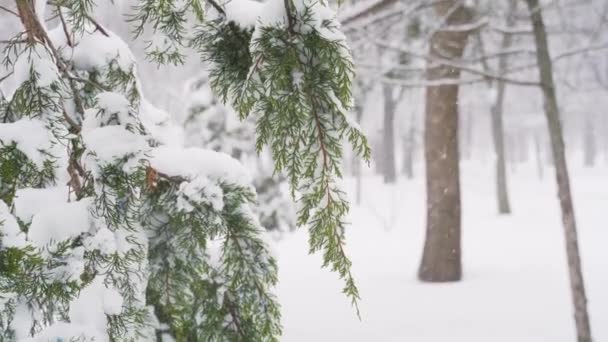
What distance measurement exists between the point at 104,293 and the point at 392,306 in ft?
16.4

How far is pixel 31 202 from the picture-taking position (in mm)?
1782

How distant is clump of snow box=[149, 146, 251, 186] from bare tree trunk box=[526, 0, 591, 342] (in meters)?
3.16

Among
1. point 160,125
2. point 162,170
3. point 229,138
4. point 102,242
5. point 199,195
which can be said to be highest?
point 229,138

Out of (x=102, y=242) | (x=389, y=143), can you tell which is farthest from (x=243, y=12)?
(x=389, y=143)

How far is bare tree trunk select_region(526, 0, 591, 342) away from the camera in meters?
4.38

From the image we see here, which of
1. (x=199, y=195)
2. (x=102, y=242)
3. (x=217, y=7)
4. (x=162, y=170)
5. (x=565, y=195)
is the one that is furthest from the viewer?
(x=565, y=195)

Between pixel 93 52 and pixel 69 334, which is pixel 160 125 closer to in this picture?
pixel 93 52

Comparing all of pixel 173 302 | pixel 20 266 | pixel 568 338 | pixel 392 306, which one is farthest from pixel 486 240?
pixel 20 266

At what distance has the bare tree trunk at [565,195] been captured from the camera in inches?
172

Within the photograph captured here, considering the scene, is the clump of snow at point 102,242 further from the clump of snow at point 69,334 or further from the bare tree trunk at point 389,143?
the bare tree trunk at point 389,143

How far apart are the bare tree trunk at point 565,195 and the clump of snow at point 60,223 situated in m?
3.85

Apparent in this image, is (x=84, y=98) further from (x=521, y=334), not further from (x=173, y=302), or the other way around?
(x=521, y=334)

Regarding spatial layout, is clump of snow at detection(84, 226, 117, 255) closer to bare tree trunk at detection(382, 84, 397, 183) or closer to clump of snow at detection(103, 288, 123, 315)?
clump of snow at detection(103, 288, 123, 315)

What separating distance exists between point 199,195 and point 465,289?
546 centimetres
